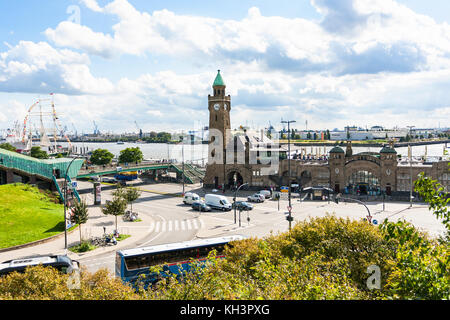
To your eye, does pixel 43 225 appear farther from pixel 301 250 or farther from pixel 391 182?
pixel 391 182

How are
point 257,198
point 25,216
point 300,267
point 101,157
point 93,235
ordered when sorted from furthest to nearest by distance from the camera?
point 101,157 → point 257,198 → point 25,216 → point 93,235 → point 300,267

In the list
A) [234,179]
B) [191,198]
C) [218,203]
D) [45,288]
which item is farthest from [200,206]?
[45,288]

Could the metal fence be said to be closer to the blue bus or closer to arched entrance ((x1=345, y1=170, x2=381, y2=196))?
the blue bus

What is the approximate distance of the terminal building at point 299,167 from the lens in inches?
2586

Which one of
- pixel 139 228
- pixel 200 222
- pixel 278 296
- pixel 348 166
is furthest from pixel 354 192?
pixel 278 296

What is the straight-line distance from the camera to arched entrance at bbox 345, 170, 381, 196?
6781 centimetres

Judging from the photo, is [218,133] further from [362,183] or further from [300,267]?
[300,267]

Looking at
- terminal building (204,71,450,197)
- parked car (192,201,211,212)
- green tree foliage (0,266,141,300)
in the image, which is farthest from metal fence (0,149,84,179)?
green tree foliage (0,266,141,300)

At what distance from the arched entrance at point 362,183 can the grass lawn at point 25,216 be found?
169 ft

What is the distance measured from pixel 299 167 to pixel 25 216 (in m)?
50.8

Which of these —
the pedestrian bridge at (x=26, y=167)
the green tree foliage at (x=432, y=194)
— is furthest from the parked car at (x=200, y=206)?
Answer: the green tree foliage at (x=432, y=194)

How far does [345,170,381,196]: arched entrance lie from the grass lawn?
51.6 metres

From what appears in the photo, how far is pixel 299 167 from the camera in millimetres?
74375

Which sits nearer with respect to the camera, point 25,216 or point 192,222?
point 25,216
